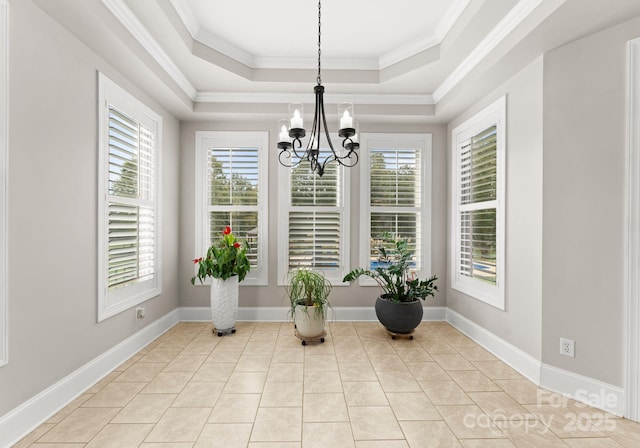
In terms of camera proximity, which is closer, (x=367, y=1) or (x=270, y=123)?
(x=367, y=1)

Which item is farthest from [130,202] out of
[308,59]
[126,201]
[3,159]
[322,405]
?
[322,405]

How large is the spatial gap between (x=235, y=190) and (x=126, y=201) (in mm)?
→ 1341

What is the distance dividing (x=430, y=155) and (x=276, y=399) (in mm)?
3218

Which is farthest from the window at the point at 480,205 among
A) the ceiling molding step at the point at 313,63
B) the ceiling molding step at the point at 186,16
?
the ceiling molding step at the point at 186,16

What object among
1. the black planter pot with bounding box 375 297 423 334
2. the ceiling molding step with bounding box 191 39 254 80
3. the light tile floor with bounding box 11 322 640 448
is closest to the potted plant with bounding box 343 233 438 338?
the black planter pot with bounding box 375 297 423 334

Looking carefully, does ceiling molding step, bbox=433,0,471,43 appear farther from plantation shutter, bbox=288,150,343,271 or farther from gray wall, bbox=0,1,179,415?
gray wall, bbox=0,1,179,415

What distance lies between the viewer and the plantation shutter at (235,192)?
13.4 ft

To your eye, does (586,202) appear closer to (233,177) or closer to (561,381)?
(561,381)

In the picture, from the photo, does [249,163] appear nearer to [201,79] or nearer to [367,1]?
[201,79]

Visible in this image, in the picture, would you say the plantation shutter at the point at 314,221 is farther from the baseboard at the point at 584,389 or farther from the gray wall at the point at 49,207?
the baseboard at the point at 584,389

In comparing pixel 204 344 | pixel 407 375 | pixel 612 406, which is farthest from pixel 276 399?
pixel 612 406

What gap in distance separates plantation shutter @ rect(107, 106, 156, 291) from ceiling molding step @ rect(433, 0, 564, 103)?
305 cm

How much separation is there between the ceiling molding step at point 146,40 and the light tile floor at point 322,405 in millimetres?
2593

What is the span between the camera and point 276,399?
2285 millimetres
